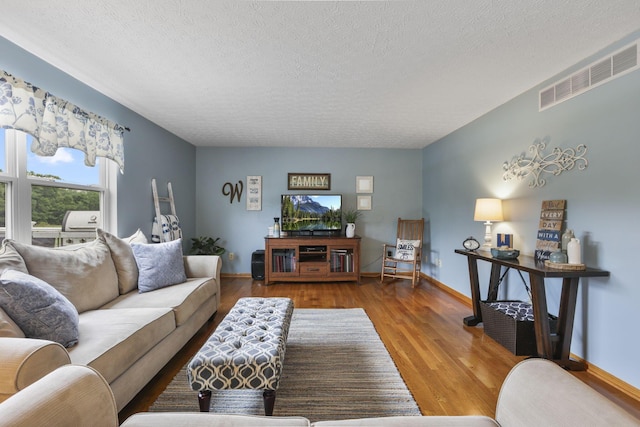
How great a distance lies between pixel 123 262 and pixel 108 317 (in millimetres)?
711

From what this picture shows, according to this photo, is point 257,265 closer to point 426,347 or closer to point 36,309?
point 426,347

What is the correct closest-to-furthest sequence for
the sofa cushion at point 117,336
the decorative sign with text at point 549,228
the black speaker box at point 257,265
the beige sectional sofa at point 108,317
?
the beige sectional sofa at point 108,317 < the sofa cushion at point 117,336 < the decorative sign with text at point 549,228 < the black speaker box at point 257,265

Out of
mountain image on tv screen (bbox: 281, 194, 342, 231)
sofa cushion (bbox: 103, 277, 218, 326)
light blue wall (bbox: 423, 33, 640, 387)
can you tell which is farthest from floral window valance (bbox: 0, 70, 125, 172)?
light blue wall (bbox: 423, 33, 640, 387)

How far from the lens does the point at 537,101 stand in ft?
8.13

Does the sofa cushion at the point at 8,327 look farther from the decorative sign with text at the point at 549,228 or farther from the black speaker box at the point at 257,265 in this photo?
the decorative sign with text at the point at 549,228

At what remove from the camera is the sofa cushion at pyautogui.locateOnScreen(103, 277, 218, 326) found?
2.07m

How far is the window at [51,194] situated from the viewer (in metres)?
1.96

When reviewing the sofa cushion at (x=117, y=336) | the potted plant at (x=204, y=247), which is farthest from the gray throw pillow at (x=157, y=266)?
the potted plant at (x=204, y=247)

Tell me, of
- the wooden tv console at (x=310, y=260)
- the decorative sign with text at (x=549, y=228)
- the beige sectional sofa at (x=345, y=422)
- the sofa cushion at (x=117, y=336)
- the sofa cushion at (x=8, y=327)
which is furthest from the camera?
the wooden tv console at (x=310, y=260)

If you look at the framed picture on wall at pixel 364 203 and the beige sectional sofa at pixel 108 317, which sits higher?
the framed picture on wall at pixel 364 203

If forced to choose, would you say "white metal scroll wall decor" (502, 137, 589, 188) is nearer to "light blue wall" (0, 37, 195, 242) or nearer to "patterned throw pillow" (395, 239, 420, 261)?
"patterned throw pillow" (395, 239, 420, 261)

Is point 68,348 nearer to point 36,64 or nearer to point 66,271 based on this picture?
point 66,271

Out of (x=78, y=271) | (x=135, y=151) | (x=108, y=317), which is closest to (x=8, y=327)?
(x=108, y=317)

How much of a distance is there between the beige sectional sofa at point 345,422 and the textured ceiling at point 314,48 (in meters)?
1.78
